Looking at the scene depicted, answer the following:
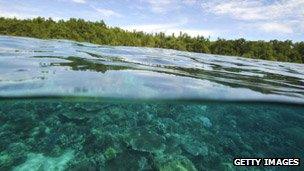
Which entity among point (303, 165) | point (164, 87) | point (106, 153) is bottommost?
point (303, 165)

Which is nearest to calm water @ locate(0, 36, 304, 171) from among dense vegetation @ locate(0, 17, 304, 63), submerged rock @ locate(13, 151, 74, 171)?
submerged rock @ locate(13, 151, 74, 171)

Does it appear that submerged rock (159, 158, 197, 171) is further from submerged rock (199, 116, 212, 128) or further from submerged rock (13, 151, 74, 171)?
submerged rock (199, 116, 212, 128)

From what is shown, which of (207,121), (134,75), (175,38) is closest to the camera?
(134,75)

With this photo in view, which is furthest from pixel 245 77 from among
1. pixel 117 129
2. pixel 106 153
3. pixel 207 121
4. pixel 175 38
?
pixel 175 38

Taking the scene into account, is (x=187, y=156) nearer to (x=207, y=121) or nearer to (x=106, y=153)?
(x=106, y=153)

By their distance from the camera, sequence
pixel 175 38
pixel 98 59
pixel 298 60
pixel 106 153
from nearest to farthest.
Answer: pixel 106 153, pixel 98 59, pixel 298 60, pixel 175 38

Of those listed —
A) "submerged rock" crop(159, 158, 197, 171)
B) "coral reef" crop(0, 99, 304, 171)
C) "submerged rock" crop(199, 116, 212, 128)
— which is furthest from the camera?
"submerged rock" crop(199, 116, 212, 128)

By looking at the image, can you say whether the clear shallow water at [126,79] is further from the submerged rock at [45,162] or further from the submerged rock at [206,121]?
the submerged rock at [45,162]
